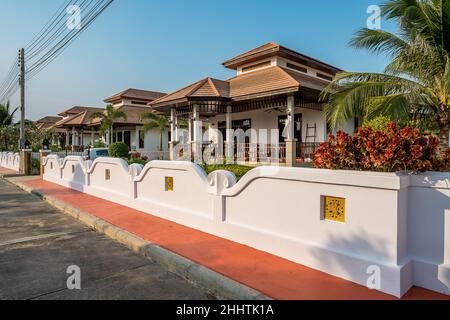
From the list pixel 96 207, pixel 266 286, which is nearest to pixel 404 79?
pixel 266 286

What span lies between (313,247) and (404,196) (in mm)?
1285

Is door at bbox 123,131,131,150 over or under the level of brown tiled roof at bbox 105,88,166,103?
under

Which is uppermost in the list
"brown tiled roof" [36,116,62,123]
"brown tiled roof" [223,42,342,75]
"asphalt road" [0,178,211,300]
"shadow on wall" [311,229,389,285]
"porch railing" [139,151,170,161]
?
"brown tiled roof" [36,116,62,123]

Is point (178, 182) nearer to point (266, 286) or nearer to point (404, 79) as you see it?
point (266, 286)

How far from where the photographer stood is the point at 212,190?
5660 millimetres

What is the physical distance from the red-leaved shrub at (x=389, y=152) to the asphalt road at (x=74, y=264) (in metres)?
2.42

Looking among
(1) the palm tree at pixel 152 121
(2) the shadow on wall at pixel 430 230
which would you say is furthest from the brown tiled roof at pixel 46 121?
(2) the shadow on wall at pixel 430 230

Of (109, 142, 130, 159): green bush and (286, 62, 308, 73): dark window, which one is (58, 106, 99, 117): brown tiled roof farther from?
(286, 62, 308, 73): dark window

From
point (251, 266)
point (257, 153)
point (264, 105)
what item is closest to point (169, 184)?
point (251, 266)

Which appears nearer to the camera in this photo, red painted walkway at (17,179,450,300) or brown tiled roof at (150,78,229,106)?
red painted walkway at (17,179,450,300)

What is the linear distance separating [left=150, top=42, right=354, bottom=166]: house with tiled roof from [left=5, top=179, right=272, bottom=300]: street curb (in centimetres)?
848

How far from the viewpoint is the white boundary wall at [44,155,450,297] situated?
3.37 metres

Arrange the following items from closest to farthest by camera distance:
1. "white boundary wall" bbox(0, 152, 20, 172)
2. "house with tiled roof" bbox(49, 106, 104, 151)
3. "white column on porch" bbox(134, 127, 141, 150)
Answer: "white boundary wall" bbox(0, 152, 20, 172)
"white column on porch" bbox(134, 127, 141, 150)
"house with tiled roof" bbox(49, 106, 104, 151)

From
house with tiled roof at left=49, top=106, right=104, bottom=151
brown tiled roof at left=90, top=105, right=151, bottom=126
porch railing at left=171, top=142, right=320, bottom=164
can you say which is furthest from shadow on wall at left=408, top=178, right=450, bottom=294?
house with tiled roof at left=49, top=106, right=104, bottom=151
